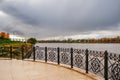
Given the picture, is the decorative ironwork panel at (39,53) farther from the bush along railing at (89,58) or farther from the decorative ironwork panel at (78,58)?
the decorative ironwork panel at (78,58)

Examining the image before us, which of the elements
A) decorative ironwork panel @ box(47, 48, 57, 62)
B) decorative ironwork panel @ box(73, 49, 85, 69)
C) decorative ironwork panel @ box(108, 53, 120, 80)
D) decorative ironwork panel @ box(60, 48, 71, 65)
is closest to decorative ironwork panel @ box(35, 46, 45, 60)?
decorative ironwork panel @ box(47, 48, 57, 62)

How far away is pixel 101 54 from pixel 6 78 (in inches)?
173

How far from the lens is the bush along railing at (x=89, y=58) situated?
8227mm

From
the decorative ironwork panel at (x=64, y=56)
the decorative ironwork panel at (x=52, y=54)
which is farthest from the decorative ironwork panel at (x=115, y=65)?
the decorative ironwork panel at (x=52, y=54)

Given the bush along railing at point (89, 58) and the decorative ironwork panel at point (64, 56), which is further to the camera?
the decorative ironwork panel at point (64, 56)

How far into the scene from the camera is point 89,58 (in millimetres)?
12195

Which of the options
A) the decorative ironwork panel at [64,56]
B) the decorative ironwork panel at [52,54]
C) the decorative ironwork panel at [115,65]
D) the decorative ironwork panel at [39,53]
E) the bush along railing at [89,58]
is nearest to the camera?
the decorative ironwork panel at [115,65]

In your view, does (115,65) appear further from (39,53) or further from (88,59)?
(39,53)

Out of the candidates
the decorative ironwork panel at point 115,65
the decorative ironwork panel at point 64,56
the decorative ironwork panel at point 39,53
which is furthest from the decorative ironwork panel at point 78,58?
the decorative ironwork panel at point 39,53

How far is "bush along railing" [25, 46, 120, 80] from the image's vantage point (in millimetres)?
8227

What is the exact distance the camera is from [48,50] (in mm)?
15664

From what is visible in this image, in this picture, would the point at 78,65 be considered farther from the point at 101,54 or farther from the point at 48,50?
the point at 48,50

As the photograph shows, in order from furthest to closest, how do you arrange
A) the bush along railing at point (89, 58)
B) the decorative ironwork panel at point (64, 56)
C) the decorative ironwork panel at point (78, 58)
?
the decorative ironwork panel at point (64, 56)
the decorative ironwork panel at point (78, 58)
the bush along railing at point (89, 58)

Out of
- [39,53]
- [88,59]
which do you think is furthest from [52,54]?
[88,59]
